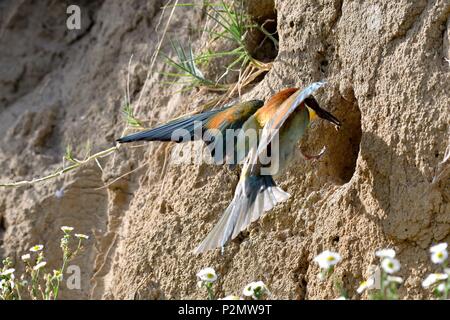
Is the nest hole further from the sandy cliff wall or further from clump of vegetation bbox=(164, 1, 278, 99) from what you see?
clump of vegetation bbox=(164, 1, 278, 99)

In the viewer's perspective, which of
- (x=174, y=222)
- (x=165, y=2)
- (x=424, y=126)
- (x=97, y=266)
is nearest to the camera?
(x=424, y=126)

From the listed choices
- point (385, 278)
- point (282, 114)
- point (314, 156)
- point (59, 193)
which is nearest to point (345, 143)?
point (314, 156)

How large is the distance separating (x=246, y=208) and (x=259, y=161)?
7.5 inches

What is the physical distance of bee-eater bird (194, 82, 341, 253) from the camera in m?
3.19

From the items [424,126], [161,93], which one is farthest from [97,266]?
[424,126]

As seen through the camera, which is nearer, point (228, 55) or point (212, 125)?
point (212, 125)

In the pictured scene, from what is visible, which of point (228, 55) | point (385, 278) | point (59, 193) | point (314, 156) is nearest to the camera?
point (385, 278)

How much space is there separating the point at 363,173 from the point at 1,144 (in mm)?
1961

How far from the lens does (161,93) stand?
13.8 ft

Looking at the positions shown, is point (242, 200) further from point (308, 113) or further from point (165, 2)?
point (165, 2)

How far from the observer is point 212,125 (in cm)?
346

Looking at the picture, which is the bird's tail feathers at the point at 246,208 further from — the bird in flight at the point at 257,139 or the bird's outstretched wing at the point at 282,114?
the bird's outstretched wing at the point at 282,114

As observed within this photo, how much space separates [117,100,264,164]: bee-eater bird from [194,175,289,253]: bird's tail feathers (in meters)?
0.15

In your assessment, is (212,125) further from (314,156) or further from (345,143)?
(345,143)
